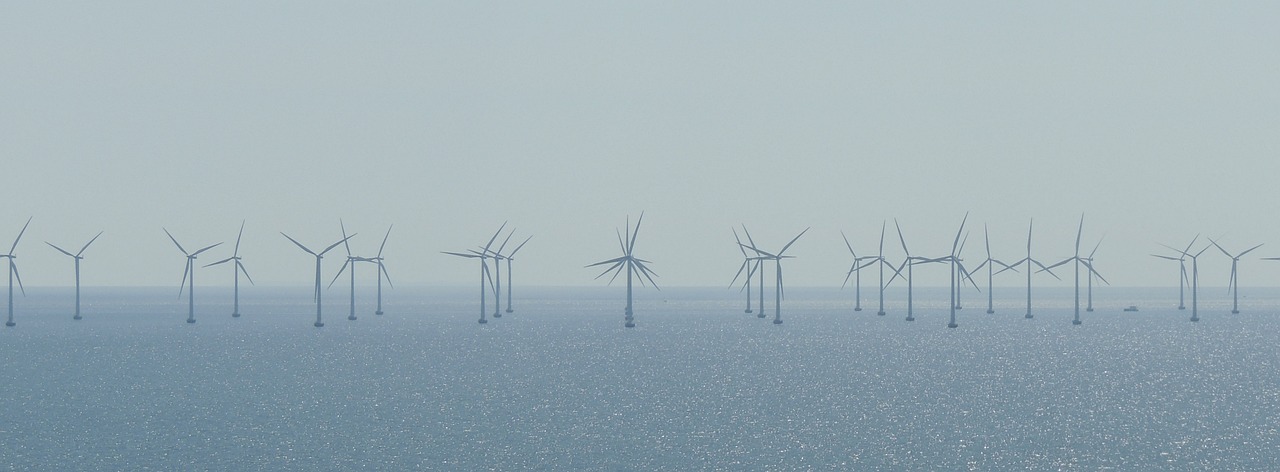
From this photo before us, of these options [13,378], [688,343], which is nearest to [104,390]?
[13,378]

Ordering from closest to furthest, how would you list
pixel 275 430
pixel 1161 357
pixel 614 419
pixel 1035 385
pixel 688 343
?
1. pixel 275 430
2. pixel 614 419
3. pixel 1035 385
4. pixel 1161 357
5. pixel 688 343

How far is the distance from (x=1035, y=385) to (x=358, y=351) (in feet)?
244

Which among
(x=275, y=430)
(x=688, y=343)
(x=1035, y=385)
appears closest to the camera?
(x=275, y=430)

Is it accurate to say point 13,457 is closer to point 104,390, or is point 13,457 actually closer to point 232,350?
point 104,390

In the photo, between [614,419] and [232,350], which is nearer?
[614,419]

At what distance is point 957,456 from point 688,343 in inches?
4197

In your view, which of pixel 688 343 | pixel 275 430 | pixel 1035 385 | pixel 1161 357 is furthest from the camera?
pixel 688 343

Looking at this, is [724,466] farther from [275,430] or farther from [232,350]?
[232,350]

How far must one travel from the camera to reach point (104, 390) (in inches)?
4158

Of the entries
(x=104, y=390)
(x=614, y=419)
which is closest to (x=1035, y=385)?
(x=614, y=419)

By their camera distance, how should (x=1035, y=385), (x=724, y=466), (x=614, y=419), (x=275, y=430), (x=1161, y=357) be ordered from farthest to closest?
1. (x=1161, y=357)
2. (x=1035, y=385)
3. (x=614, y=419)
4. (x=275, y=430)
5. (x=724, y=466)

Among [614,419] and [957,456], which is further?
[614,419]

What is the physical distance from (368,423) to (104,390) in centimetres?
3035

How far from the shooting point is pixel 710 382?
116m
